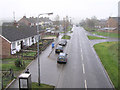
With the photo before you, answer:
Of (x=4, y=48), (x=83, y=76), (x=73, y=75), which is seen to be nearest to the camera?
(x=83, y=76)

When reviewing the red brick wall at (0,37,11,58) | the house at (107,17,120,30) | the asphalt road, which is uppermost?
the house at (107,17,120,30)

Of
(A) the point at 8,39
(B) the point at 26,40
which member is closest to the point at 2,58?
(A) the point at 8,39

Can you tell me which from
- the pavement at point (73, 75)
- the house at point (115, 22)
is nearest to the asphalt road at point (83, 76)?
the pavement at point (73, 75)

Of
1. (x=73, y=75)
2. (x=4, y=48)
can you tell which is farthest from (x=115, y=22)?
(x=4, y=48)

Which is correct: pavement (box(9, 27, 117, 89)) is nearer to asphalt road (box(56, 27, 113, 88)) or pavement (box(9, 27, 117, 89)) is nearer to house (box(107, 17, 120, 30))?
asphalt road (box(56, 27, 113, 88))

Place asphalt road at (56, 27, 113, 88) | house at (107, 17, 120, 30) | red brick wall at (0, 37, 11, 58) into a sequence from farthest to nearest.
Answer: house at (107, 17, 120, 30) < red brick wall at (0, 37, 11, 58) < asphalt road at (56, 27, 113, 88)

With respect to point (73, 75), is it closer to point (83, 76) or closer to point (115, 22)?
point (83, 76)

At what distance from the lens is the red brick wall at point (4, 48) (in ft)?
70.1

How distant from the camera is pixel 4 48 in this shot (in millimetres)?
21578

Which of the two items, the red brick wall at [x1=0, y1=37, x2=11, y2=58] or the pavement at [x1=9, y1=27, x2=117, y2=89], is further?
the red brick wall at [x1=0, y1=37, x2=11, y2=58]

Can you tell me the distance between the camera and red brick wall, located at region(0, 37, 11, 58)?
70.1 feet

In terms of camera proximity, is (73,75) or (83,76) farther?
(73,75)

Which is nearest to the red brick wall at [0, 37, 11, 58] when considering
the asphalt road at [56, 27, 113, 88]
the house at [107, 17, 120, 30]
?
the asphalt road at [56, 27, 113, 88]

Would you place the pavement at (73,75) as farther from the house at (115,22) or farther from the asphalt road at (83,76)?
the house at (115,22)
